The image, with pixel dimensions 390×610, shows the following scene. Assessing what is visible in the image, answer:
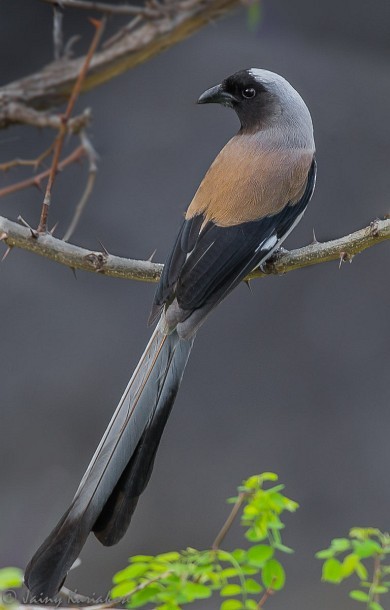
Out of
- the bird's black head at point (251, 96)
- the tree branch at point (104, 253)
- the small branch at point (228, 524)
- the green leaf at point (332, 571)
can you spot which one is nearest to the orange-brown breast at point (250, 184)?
the bird's black head at point (251, 96)

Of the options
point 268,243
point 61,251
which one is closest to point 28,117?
point 61,251

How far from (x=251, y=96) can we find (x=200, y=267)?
0.56m

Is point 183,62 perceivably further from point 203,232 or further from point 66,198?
point 203,232

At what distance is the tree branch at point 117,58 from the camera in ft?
4.83

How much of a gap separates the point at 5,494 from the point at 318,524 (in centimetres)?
93

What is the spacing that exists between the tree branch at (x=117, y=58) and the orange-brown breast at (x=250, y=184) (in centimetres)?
39

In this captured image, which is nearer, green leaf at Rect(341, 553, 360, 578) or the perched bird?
green leaf at Rect(341, 553, 360, 578)

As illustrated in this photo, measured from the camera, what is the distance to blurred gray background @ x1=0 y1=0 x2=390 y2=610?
8.46 feet

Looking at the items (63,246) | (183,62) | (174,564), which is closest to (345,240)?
(63,246)

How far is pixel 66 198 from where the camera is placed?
2.57m

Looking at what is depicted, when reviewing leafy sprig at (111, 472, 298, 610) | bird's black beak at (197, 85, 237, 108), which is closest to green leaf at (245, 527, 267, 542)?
leafy sprig at (111, 472, 298, 610)

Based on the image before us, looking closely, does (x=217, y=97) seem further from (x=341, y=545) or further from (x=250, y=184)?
(x=341, y=545)

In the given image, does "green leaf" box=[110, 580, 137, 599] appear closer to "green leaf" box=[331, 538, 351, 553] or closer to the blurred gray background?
"green leaf" box=[331, 538, 351, 553]

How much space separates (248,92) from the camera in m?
2.11
